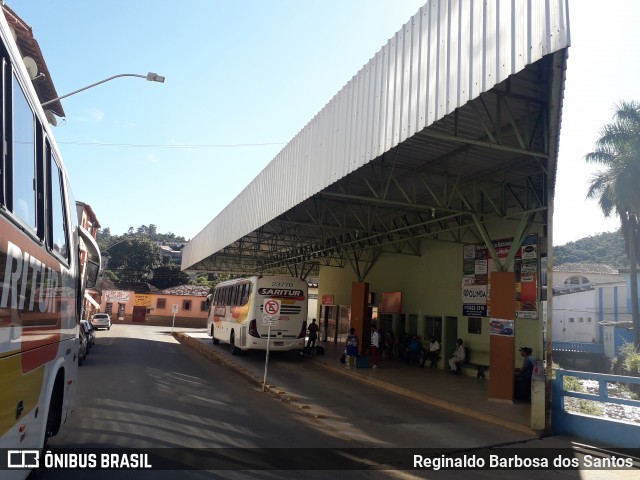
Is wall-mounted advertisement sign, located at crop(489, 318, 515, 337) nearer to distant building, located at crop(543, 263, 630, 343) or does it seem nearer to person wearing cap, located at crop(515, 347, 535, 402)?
person wearing cap, located at crop(515, 347, 535, 402)

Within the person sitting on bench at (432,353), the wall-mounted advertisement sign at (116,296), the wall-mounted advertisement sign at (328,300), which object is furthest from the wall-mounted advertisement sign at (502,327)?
the wall-mounted advertisement sign at (116,296)

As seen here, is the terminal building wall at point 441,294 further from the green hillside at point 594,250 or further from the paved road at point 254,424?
the green hillside at point 594,250

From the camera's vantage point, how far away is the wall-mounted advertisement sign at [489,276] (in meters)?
15.1

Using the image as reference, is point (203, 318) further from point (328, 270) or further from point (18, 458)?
point (18, 458)

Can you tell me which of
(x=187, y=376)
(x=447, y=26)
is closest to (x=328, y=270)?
(x=187, y=376)

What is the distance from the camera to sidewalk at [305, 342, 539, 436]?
1041 centimetres

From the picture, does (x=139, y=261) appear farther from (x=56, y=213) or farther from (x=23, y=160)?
(x=23, y=160)

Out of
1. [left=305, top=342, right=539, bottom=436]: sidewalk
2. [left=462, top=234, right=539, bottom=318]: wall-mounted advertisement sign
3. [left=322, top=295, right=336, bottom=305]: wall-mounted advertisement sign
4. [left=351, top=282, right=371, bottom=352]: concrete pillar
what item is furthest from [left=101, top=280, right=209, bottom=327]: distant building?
[left=462, top=234, right=539, bottom=318]: wall-mounted advertisement sign

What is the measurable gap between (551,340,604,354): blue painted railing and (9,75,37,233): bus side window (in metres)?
35.5

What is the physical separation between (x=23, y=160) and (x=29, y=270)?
91 cm

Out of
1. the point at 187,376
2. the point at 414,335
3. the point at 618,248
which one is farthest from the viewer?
the point at 618,248

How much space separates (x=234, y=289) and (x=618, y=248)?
67.6 metres

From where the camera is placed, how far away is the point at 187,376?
48.5 ft

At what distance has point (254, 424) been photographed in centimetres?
880
